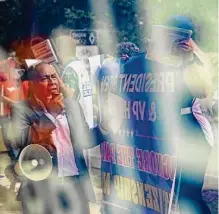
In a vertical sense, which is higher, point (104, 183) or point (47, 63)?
point (47, 63)

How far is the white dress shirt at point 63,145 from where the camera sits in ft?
12.9

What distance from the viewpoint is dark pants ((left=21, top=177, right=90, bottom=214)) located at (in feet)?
13.2

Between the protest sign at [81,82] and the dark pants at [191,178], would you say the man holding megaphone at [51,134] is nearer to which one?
the protest sign at [81,82]

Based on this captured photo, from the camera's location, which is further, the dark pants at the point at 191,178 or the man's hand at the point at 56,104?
the man's hand at the point at 56,104

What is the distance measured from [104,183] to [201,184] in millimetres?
682

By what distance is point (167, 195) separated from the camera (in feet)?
11.2

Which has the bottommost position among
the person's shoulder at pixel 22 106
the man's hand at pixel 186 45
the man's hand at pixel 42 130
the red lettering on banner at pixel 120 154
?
the red lettering on banner at pixel 120 154

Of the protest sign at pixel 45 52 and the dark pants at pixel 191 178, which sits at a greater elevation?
the protest sign at pixel 45 52

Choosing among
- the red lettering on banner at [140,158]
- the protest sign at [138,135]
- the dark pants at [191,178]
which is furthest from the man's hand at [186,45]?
the red lettering on banner at [140,158]

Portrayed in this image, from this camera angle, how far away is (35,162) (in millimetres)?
3965

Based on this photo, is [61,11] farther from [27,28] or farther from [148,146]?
[148,146]

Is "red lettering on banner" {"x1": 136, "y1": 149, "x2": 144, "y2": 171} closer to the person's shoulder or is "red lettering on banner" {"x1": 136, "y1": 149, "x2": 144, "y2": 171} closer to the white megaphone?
the white megaphone

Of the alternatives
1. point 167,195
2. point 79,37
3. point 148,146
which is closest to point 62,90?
point 79,37

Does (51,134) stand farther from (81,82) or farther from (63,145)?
(81,82)
